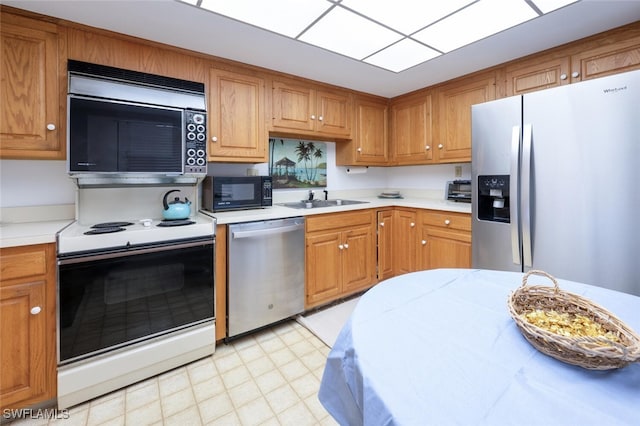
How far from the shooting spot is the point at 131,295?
5.39ft

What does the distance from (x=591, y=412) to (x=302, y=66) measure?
2572 mm

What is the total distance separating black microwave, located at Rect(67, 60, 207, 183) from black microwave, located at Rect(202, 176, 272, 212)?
20cm

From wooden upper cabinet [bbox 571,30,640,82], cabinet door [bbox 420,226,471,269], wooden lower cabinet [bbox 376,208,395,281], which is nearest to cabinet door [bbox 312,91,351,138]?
wooden lower cabinet [bbox 376,208,395,281]

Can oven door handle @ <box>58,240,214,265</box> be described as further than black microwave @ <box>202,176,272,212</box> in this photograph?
No

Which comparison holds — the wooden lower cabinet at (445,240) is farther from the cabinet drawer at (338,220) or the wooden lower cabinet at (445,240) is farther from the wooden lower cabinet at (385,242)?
the cabinet drawer at (338,220)

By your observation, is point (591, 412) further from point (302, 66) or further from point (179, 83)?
point (302, 66)

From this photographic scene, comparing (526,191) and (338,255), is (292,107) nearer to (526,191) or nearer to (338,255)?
(338,255)

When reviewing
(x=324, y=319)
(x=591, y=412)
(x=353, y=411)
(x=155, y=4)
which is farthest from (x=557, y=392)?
(x=155, y=4)

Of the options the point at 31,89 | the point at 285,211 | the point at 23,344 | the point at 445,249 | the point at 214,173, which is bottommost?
the point at 23,344

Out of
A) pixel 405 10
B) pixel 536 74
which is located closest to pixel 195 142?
pixel 405 10

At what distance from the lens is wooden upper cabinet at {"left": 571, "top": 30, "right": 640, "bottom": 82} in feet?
5.98

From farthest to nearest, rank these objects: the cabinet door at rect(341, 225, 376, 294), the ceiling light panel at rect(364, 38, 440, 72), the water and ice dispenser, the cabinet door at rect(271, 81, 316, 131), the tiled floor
A: the cabinet door at rect(341, 225, 376, 294), the cabinet door at rect(271, 81, 316, 131), the ceiling light panel at rect(364, 38, 440, 72), the water and ice dispenser, the tiled floor

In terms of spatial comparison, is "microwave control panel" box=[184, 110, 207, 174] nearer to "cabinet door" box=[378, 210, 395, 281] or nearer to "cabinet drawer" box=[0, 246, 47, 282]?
"cabinet drawer" box=[0, 246, 47, 282]

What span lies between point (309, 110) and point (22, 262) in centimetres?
226
